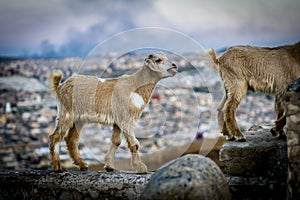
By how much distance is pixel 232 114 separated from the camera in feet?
13.8

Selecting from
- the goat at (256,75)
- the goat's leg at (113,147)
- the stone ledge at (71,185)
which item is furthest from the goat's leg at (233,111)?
the goat's leg at (113,147)

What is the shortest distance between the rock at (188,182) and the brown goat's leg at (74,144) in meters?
1.39

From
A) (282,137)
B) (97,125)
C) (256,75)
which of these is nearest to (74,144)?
(97,125)

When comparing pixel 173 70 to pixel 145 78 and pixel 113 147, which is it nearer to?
pixel 145 78

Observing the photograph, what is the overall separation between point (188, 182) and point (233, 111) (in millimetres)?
1399

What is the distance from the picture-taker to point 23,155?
7230mm

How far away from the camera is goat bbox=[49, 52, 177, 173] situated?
3.94 m

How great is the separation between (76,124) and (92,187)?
0.64 m

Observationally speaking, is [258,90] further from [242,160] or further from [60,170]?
[60,170]

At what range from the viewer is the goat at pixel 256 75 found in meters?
4.14

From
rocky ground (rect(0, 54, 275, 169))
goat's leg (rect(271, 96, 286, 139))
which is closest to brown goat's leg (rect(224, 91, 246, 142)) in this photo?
rocky ground (rect(0, 54, 275, 169))

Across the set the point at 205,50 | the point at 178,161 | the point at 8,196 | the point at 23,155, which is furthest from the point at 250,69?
the point at 23,155

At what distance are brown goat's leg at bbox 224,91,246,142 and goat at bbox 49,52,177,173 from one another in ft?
2.22

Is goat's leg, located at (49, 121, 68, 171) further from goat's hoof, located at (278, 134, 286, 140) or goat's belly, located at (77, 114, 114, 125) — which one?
goat's hoof, located at (278, 134, 286, 140)
